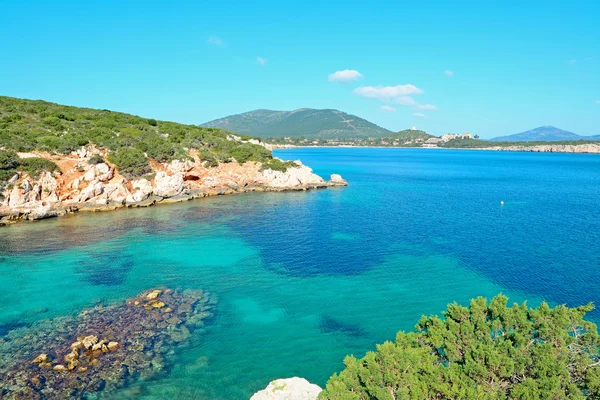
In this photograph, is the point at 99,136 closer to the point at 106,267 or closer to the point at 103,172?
the point at 103,172

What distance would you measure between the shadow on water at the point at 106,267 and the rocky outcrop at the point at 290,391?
17.9m

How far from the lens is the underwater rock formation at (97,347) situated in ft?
51.2

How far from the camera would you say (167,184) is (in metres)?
55.4

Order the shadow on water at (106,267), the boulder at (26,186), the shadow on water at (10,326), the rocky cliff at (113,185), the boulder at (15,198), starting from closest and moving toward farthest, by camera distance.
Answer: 1. the shadow on water at (10,326)
2. the shadow on water at (106,267)
3. the boulder at (15,198)
4. the boulder at (26,186)
5. the rocky cliff at (113,185)

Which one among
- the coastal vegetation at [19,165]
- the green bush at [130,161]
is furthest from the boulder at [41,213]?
the green bush at [130,161]

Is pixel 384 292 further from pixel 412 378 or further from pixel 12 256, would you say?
pixel 12 256

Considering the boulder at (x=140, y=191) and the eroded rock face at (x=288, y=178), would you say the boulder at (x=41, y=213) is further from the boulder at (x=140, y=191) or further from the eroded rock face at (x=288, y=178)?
the eroded rock face at (x=288, y=178)

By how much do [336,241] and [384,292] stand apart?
1195 cm

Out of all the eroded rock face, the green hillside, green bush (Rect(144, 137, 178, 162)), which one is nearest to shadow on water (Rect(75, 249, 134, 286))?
the green hillside

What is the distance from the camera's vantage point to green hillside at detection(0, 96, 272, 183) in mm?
50881

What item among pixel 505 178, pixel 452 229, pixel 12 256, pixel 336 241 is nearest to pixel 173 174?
pixel 12 256

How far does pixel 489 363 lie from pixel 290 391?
22.7 ft

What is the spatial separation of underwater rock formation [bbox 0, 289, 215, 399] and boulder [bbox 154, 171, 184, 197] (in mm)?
33736

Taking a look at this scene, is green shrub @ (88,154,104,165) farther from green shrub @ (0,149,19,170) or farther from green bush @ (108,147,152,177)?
green shrub @ (0,149,19,170)
